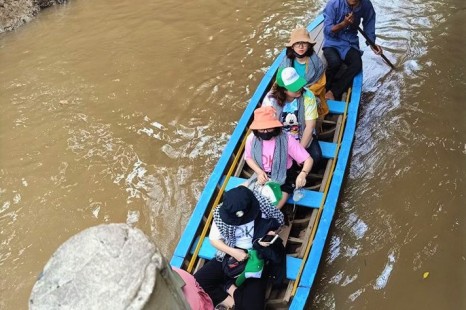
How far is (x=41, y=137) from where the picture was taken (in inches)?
215

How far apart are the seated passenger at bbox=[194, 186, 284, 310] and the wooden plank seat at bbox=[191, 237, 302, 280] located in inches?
5.8

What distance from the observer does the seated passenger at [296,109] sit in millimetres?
3795

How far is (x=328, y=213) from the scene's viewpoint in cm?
354

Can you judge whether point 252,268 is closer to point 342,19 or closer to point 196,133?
point 196,133

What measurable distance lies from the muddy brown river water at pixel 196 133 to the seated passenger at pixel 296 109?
878 mm

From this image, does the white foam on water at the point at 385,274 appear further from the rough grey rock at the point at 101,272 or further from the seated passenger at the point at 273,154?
the rough grey rock at the point at 101,272

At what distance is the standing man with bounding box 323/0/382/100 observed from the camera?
477cm

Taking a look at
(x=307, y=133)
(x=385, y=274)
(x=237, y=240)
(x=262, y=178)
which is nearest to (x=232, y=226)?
(x=237, y=240)

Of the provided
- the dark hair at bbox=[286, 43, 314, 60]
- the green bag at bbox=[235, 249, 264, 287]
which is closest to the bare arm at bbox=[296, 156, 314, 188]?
the green bag at bbox=[235, 249, 264, 287]

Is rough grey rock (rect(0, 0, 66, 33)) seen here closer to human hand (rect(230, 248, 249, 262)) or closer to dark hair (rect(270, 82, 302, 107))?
dark hair (rect(270, 82, 302, 107))

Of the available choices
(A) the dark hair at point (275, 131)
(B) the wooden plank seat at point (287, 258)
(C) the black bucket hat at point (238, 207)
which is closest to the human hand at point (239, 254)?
(C) the black bucket hat at point (238, 207)

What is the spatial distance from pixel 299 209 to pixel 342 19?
7.61 ft

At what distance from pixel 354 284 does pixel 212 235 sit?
57.8 inches

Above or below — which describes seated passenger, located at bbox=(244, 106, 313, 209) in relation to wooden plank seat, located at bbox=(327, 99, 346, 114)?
above
